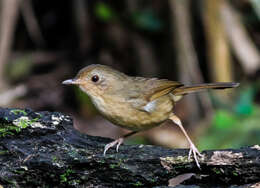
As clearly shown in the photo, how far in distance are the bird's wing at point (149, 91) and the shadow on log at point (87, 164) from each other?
0.78 meters

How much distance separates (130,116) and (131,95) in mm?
239

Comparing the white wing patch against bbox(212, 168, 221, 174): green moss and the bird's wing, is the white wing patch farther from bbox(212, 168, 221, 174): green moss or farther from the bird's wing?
bbox(212, 168, 221, 174): green moss

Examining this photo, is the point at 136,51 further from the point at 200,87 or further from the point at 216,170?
the point at 216,170

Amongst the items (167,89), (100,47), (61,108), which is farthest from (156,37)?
(167,89)

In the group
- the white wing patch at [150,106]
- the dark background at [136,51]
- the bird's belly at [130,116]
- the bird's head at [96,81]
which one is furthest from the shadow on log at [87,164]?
the dark background at [136,51]

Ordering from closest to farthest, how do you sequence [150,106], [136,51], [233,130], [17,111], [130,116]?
[17,111]
[130,116]
[150,106]
[233,130]
[136,51]

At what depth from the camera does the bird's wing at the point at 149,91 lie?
12.5 ft

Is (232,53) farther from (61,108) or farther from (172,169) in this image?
(172,169)

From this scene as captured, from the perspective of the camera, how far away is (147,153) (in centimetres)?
309

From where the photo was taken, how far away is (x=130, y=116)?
3.69 m

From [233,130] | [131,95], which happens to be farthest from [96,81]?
[233,130]

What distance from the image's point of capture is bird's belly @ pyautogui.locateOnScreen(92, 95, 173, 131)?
12.0 feet

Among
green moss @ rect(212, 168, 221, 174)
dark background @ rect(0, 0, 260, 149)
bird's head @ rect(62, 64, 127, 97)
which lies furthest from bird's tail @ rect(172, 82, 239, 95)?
dark background @ rect(0, 0, 260, 149)

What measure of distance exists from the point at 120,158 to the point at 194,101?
3.30 m
